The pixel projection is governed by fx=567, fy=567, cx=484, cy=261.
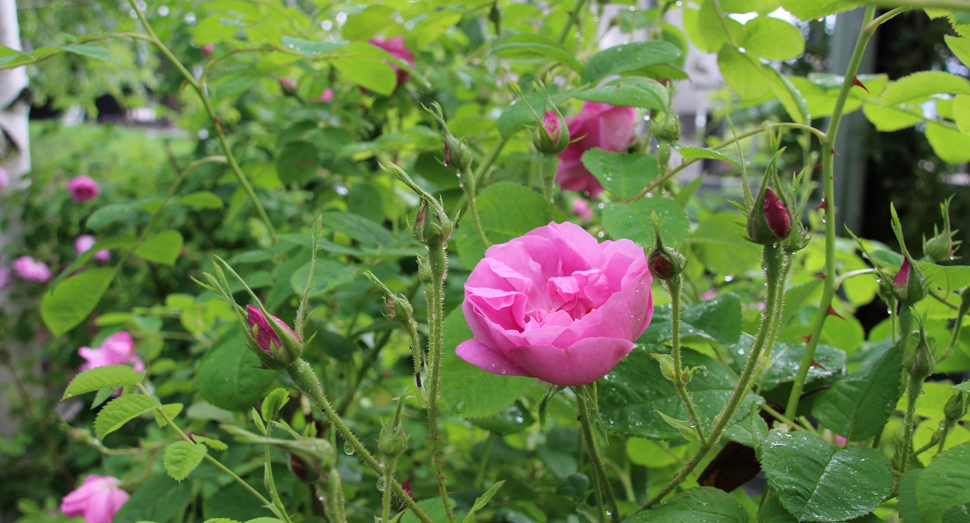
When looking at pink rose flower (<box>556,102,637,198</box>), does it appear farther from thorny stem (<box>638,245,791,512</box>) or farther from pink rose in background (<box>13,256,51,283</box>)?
pink rose in background (<box>13,256,51,283</box>)

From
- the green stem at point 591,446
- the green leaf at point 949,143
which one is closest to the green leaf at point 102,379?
the green stem at point 591,446

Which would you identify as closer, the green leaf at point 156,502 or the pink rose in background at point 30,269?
the green leaf at point 156,502

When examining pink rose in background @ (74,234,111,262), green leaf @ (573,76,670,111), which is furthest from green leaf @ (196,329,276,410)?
pink rose in background @ (74,234,111,262)

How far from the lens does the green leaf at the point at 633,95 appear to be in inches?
13.0

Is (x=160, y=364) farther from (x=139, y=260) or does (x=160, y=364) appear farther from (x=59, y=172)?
(x=59, y=172)

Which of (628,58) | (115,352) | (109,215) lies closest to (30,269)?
(115,352)

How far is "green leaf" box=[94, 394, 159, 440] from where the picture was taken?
293mm

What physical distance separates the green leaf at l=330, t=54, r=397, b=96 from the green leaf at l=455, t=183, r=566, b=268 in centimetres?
20

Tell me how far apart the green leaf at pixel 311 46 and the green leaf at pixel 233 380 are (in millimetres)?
236

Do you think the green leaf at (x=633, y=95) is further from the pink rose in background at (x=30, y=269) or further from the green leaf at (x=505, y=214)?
the pink rose in background at (x=30, y=269)

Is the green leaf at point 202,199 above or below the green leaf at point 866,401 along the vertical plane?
below

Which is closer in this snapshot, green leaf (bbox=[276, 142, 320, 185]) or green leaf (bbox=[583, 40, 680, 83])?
green leaf (bbox=[583, 40, 680, 83])

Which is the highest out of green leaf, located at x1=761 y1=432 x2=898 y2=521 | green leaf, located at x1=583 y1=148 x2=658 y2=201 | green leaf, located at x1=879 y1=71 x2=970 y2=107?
green leaf, located at x1=879 y1=71 x2=970 y2=107

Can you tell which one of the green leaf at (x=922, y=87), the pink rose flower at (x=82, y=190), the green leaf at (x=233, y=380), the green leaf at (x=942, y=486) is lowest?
the pink rose flower at (x=82, y=190)
